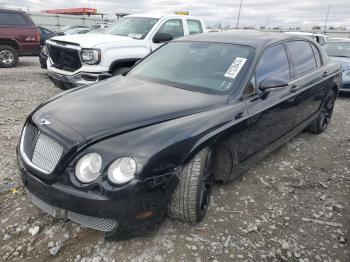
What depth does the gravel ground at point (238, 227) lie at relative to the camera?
244 cm

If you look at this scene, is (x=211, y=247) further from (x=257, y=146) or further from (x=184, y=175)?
(x=257, y=146)

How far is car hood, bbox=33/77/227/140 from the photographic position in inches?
96.4

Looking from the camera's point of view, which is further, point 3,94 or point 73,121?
point 3,94

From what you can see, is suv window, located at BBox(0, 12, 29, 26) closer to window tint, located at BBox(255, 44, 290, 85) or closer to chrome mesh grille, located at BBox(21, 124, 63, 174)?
chrome mesh grille, located at BBox(21, 124, 63, 174)

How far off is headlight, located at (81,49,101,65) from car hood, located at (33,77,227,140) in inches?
93.1

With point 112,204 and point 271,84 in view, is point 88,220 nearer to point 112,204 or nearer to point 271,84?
point 112,204

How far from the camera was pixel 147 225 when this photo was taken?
236 cm

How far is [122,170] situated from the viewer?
2201mm

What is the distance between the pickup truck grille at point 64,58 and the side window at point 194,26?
9.59 ft

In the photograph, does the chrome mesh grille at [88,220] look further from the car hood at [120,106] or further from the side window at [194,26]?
the side window at [194,26]

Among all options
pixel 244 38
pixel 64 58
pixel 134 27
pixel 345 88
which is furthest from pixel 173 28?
pixel 345 88

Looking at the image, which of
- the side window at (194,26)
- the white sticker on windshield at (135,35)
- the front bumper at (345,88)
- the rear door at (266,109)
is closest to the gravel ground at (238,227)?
the rear door at (266,109)

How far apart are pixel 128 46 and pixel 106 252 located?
4475 mm

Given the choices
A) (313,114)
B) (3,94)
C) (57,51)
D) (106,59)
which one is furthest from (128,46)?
(313,114)
